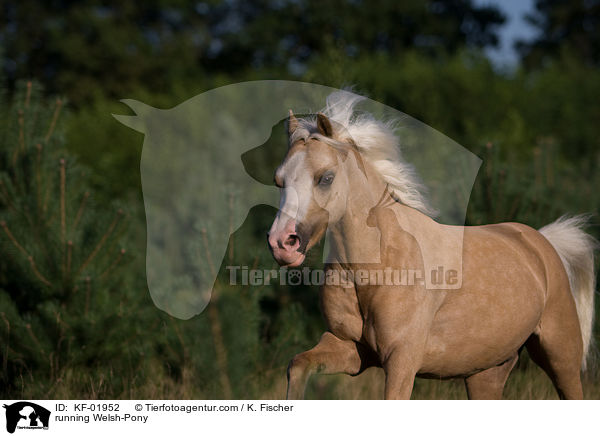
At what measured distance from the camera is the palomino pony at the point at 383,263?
8.10 ft

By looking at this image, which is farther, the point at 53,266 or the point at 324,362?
the point at 53,266

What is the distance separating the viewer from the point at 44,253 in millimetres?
4379

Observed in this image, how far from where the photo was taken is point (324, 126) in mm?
2570

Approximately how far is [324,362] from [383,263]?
474 millimetres

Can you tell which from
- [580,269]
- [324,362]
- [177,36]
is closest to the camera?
[324,362]

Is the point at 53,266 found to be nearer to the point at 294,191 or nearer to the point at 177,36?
the point at 294,191

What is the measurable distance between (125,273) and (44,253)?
753mm

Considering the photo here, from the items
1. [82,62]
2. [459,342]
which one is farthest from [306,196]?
[82,62]

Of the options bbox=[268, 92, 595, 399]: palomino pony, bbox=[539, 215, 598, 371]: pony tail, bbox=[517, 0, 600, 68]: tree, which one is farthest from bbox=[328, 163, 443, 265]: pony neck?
bbox=[517, 0, 600, 68]: tree

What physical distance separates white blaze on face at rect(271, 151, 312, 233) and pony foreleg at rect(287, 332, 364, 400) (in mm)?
675
